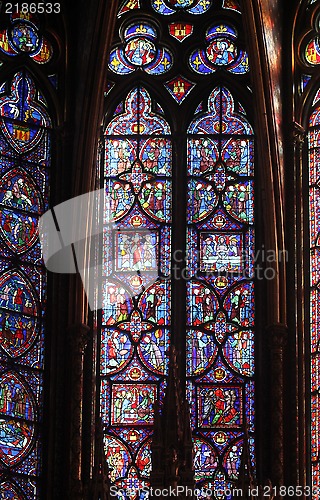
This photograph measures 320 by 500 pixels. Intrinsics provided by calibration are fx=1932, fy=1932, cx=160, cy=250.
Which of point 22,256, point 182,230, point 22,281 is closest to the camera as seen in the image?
point 22,281

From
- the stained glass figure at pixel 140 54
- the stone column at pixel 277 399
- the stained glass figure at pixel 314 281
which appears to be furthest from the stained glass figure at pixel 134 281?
the stained glass figure at pixel 314 281

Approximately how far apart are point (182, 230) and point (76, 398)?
2.82 metres

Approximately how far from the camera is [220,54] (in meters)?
26.0

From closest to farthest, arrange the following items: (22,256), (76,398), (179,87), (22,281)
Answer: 1. (76,398)
2. (22,281)
3. (22,256)
4. (179,87)

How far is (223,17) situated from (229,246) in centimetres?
327

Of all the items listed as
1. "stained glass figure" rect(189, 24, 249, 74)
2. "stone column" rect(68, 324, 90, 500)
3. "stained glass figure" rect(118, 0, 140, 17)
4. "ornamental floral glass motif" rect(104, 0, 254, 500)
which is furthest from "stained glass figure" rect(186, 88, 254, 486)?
"stone column" rect(68, 324, 90, 500)

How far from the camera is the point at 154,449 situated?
2231 cm

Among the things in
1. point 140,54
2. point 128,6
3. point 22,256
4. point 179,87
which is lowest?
point 22,256

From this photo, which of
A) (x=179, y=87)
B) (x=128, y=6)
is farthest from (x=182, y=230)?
(x=128, y=6)

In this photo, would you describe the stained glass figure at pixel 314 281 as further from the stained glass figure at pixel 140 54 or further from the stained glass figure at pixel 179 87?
A: the stained glass figure at pixel 140 54

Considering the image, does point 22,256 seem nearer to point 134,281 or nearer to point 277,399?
point 134,281

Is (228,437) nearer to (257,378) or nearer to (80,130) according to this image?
(257,378)

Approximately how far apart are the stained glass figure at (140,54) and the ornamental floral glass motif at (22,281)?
3.97 ft

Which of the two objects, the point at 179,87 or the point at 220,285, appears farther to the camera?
the point at 179,87
